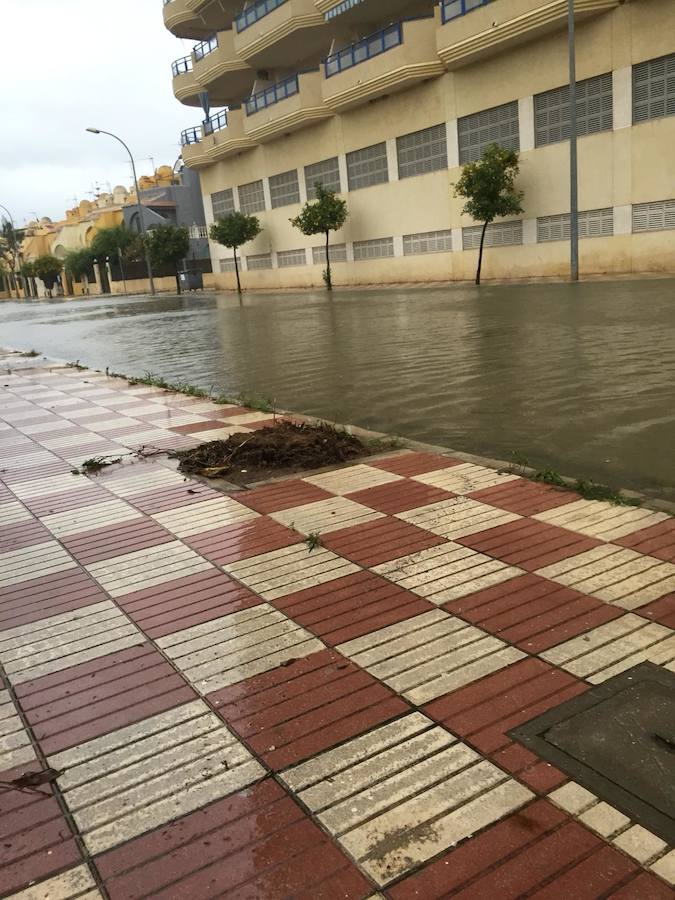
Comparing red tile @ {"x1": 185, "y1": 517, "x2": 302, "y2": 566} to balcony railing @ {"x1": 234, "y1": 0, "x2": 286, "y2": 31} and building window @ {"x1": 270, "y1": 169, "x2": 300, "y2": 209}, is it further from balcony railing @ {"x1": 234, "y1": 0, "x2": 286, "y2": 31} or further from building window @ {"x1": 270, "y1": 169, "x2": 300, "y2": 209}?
building window @ {"x1": 270, "y1": 169, "x2": 300, "y2": 209}

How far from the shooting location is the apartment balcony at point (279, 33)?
36594 millimetres

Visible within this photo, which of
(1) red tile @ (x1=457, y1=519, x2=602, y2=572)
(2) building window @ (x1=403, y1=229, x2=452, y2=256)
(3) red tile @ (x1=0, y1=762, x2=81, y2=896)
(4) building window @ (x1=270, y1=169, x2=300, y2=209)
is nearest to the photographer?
(3) red tile @ (x1=0, y1=762, x2=81, y2=896)

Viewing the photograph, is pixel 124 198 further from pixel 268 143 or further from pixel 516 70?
pixel 516 70

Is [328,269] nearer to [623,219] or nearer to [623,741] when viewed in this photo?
[623,219]

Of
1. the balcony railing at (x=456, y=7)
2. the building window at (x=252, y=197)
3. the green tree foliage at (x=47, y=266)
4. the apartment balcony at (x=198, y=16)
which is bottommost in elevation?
the green tree foliage at (x=47, y=266)

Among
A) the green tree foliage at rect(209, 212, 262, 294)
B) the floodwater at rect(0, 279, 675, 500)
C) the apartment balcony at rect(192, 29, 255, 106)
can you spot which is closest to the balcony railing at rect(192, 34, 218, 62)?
the apartment balcony at rect(192, 29, 255, 106)

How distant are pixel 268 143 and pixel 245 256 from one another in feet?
23.5

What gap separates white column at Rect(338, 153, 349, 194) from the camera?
38.0 metres

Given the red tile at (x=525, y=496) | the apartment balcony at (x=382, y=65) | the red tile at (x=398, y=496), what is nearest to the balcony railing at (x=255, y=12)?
the apartment balcony at (x=382, y=65)

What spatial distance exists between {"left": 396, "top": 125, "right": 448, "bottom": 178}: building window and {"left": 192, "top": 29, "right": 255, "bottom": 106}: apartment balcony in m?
14.3

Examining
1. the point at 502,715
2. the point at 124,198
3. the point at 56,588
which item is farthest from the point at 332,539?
the point at 124,198

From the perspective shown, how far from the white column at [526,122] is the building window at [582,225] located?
266cm

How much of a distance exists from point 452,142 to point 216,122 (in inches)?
798

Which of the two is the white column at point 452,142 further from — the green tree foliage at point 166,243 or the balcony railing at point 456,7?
the green tree foliage at point 166,243
